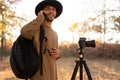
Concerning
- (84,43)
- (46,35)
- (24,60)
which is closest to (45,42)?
(46,35)

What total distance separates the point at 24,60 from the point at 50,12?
457 millimetres

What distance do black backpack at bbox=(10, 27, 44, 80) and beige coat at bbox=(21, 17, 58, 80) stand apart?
6 cm

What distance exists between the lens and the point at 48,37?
2486 millimetres

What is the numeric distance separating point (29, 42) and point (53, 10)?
344 mm

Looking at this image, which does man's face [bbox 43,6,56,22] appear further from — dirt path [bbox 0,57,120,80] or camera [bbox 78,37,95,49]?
dirt path [bbox 0,57,120,80]

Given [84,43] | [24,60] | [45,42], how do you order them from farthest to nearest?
[84,43] → [45,42] → [24,60]

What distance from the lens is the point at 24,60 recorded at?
233cm

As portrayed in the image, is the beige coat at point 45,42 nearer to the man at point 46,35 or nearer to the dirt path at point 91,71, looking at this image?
the man at point 46,35

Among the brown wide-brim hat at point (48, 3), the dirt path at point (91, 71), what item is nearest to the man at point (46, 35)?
the brown wide-brim hat at point (48, 3)

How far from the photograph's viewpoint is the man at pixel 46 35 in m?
2.34

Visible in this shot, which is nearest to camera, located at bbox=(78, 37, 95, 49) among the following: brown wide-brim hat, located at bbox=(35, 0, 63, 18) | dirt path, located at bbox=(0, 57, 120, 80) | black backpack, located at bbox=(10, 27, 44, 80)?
brown wide-brim hat, located at bbox=(35, 0, 63, 18)

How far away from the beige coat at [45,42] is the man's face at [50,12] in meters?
0.09

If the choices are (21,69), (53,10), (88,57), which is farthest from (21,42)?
(88,57)

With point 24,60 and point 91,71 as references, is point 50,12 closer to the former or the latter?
point 24,60
